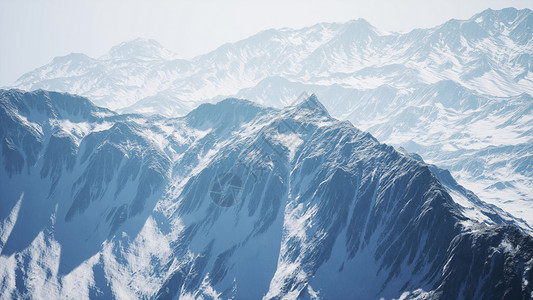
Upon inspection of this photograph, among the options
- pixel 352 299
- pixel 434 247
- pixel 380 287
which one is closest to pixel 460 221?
pixel 434 247

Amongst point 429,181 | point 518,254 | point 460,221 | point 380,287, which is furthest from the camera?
point 429,181

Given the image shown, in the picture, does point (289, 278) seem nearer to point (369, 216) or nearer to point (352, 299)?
point (352, 299)

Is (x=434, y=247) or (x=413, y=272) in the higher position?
(x=434, y=247)

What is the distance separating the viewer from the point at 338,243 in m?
182

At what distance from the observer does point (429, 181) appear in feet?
547

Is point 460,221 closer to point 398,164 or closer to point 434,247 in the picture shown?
point 434,247

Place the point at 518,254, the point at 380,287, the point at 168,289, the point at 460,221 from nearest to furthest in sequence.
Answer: the point at 518,254 < the point at 460,221 < the point at 380,287 < the point at 168,289

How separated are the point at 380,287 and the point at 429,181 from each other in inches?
1723

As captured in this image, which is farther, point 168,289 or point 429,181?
point 168,289

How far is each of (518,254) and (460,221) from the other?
29406 millimetres

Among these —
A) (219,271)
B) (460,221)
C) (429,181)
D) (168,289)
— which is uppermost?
(429,181)

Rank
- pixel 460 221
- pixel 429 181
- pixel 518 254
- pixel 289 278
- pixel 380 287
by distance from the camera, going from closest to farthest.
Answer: pixel 518 254, pixel 460 221, pixel 380 287, pixel 429 181, pixel 289 278

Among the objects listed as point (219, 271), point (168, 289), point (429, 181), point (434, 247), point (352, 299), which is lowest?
point (168, 289)

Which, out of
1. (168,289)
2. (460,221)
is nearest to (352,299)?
(460,221)
